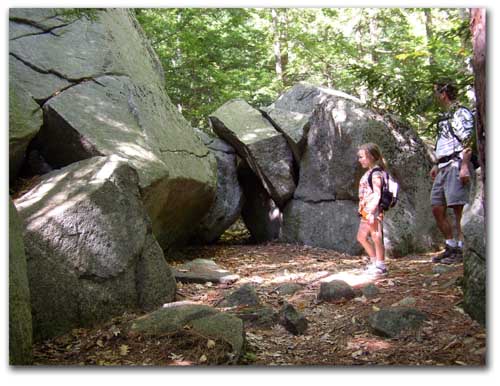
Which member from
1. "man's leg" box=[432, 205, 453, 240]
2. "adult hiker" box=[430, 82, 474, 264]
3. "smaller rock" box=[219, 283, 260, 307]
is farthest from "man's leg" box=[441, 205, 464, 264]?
"smaller rock" box=[219, 283, 260, 307]

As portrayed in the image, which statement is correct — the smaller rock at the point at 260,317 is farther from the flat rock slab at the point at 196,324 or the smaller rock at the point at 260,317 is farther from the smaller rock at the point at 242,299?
the flat rock slab at the point at 196,324

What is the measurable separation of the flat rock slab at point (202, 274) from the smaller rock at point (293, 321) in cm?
152

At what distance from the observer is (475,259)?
299 cm

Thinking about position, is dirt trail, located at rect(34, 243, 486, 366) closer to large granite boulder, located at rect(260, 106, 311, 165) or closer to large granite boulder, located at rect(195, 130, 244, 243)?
large granite boulder, located at rect(195, 130, 244, 243)

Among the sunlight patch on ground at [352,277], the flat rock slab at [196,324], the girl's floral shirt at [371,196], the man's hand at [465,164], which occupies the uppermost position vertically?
Result: the man's hand at [465,164]

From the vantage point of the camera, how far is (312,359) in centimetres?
285

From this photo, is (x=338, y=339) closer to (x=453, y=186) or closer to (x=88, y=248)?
(x=88, y=248)

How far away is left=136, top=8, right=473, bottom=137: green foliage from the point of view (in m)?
5.86

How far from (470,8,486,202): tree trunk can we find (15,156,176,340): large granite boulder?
245 cm

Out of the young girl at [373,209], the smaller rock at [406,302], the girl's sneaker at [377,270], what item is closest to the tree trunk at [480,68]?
the smaller rock at [406,302]

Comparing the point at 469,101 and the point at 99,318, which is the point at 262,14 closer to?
the point at 469,101

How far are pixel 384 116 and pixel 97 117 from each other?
3705 millimetres

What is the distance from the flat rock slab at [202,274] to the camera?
4.75 meters

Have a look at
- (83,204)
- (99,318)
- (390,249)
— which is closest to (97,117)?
(83,204)
